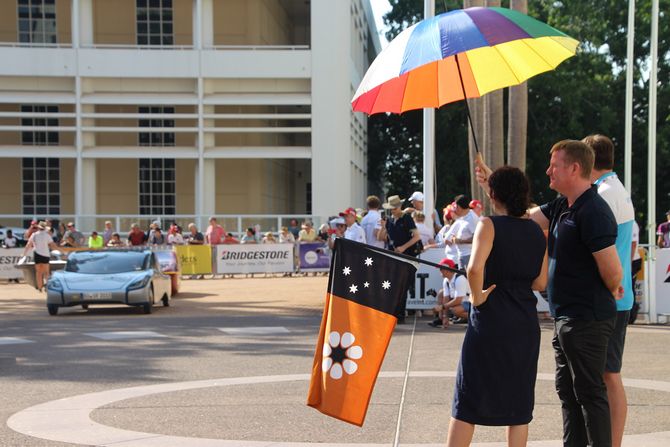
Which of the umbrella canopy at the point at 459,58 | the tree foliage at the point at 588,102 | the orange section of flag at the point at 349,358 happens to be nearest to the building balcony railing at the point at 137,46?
the tree foliage at the point at 588,102

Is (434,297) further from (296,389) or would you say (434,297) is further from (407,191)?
(407,191)

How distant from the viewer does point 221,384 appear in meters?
10.5

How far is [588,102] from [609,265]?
47593mm

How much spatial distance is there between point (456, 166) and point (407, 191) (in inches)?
295

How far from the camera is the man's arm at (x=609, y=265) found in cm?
588

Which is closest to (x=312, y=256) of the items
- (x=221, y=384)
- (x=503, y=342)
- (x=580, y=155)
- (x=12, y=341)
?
(x=12, y=341)

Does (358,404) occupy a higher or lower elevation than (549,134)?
lower

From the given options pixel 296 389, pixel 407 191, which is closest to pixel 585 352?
pixel 296 389

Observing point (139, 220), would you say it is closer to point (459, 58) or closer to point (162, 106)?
point (162, 106)

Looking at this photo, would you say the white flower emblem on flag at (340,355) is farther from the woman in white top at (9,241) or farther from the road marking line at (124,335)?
the woman in white top at (9,241)

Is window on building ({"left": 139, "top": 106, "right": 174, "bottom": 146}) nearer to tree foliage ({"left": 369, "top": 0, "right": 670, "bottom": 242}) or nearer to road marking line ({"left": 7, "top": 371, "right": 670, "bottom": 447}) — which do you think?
tree foliage ({"left": 369, "top": 0, "right": 670, "bottom": 242})

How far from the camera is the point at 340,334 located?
6355 millimetres

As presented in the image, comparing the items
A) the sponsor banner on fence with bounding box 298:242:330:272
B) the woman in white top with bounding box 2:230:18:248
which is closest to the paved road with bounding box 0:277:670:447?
the woman in white top with bounding box 2:230:18:248

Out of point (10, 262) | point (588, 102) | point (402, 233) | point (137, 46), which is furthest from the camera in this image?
point (588, 102)
